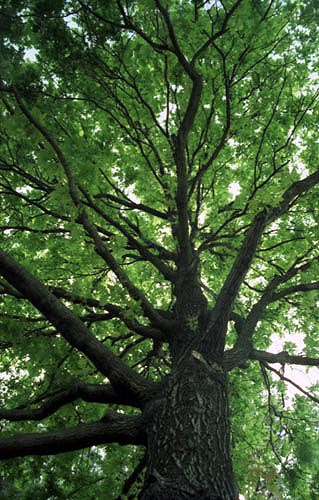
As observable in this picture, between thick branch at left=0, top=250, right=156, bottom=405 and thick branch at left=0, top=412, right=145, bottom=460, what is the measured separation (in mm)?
232

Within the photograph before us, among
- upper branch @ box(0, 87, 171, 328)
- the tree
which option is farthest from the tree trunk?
upper branch @ box(0, 87, 171, 328)

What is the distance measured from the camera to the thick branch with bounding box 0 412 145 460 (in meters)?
2.46

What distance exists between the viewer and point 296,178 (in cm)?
280

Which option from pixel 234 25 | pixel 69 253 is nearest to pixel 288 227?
pixel 234 25

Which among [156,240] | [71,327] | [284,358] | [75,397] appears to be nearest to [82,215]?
[71,327]

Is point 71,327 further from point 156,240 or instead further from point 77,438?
point 156,240

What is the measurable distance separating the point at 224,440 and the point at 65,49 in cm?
397

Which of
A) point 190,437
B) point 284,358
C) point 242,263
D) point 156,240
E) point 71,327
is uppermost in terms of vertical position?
point 156,240

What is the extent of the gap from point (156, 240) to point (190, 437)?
4.23m

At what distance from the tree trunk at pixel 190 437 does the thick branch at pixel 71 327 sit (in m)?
0.26

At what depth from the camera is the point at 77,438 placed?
2.56 metres

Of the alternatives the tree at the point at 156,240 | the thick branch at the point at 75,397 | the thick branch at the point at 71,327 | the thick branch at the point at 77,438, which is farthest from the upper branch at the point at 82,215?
the thick branch at the point at 77,438

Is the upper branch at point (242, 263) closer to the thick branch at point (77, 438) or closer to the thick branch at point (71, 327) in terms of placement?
the thick branch at point (71, 327)

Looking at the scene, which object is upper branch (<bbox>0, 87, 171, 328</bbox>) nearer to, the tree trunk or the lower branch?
the tree trunk
